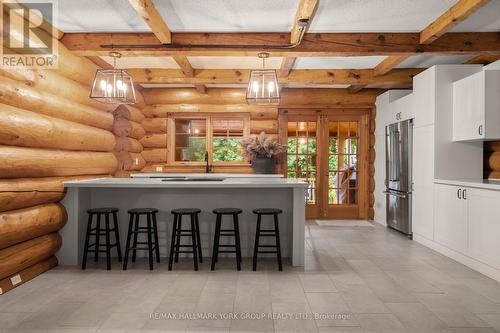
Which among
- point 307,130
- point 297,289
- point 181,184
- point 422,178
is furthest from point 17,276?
point 307,130

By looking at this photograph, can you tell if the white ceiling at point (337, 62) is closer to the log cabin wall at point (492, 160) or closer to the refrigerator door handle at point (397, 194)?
the log cabin wall at point (492, 160)

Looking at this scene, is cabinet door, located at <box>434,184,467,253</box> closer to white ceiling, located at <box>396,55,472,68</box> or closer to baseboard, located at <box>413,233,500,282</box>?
baseboard, located at <box>413,233,500,282</box>

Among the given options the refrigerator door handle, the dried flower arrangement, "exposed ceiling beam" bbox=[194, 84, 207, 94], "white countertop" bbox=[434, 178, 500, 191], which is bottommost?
the refrigerator door handle

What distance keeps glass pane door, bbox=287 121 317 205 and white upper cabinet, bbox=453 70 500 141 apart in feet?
10.5

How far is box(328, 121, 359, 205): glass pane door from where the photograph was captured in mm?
7590

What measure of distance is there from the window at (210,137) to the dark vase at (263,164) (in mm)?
569

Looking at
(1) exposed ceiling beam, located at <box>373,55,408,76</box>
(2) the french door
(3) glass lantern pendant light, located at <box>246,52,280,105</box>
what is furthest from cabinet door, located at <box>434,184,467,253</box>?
(2) the french door

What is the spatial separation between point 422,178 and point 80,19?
502 cm

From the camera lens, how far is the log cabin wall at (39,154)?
3.26 metres

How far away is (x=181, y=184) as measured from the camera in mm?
4051

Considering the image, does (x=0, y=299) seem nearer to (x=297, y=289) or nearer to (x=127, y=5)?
(x=297, y=289)

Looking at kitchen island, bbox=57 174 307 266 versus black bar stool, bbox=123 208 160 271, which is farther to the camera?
Result: kitchen island, bbox=57 174 307 266

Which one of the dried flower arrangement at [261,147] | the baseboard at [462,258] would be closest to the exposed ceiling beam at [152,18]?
the dried flower arrangement at [261,147]

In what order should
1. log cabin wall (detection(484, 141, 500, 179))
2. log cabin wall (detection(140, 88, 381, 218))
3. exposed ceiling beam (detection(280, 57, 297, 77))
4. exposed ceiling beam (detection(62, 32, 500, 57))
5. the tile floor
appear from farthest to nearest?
1. log cabin wall (detection(140, 88, 381, 218))
2. exposed ceiling beam (detection(280, 57, 297, 77))
3. log cabin wall (detection(484, 141, 500, 179))
4. exposed ceiling beam (detection(62, 32, 500, 57))
5. the tile floor
